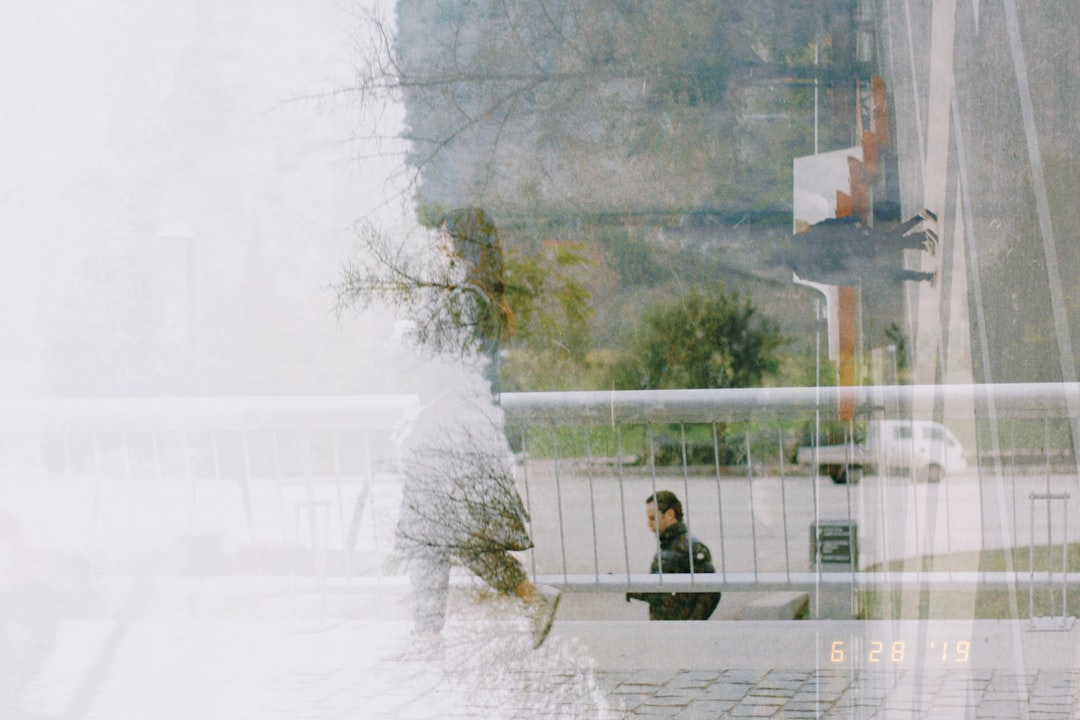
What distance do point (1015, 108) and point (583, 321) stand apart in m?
0.78

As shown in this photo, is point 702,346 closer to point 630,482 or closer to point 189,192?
point 630,482

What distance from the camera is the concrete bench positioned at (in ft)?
5.12

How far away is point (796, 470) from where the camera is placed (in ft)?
4.96

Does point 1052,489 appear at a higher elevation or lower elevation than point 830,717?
higher

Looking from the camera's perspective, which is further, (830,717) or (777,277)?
(830,717)

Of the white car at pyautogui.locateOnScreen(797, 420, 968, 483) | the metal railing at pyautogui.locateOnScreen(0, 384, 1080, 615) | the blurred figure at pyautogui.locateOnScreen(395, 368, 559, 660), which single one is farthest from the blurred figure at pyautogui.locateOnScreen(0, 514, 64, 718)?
the white car at pyautogui.locateOnScreen(797, 420, 968, 483)

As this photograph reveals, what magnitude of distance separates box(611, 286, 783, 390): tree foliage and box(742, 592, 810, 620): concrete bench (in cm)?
38

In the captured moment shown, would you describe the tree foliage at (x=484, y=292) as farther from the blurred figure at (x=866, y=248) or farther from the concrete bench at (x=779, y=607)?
the concrete bench at (x=779, y=607)

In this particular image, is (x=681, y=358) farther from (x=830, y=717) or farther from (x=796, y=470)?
(x=830, y=717)

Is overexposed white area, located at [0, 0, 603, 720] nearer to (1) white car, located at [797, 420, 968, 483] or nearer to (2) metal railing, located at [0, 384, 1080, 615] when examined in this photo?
(2) metal railing, located at [0, 384, 1080, 615]

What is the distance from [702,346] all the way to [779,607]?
468mm

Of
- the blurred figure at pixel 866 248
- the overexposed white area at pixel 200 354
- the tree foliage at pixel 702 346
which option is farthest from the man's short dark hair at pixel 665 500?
the blurred figure at pixel 866 248

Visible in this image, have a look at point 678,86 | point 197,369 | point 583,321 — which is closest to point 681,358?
point 583,321

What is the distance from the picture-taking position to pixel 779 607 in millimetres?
1566
